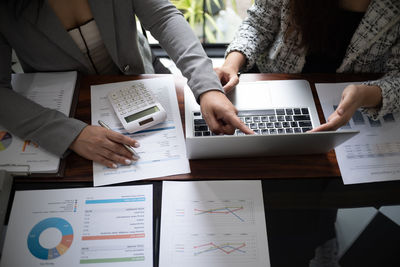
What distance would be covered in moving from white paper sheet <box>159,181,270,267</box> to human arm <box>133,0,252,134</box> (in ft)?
0.57

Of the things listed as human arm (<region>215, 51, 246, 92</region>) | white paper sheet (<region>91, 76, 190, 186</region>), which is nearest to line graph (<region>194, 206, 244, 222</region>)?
white paper sheet (<region>91, 76, 190, 186</region>)

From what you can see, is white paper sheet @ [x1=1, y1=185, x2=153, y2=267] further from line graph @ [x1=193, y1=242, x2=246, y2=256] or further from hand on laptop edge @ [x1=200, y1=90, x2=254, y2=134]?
hand on laptop edge @ [x1=200, y1=90, x2=254, y2=134]

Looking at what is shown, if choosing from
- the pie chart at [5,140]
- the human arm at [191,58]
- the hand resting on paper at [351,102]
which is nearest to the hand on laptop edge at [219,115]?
the human arm at [191,58]

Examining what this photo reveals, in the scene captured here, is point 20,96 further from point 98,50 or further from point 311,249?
point 311,249

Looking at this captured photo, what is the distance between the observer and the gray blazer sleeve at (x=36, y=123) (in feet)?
2.59

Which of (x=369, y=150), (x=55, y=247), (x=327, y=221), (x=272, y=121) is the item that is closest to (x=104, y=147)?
(x=55, y=247)

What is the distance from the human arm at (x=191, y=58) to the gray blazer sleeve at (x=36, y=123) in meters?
0.35

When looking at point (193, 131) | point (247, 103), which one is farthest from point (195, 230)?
point (247, 103)

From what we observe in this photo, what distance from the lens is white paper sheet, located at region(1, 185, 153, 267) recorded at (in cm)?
70

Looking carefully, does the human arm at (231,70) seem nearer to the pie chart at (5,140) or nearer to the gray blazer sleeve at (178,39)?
the gray blazer sleeve at (178,39)

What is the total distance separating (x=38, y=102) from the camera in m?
0.88

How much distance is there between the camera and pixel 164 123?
87cm

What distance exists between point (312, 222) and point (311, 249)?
2.7 inches

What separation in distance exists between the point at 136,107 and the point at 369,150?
693mm
